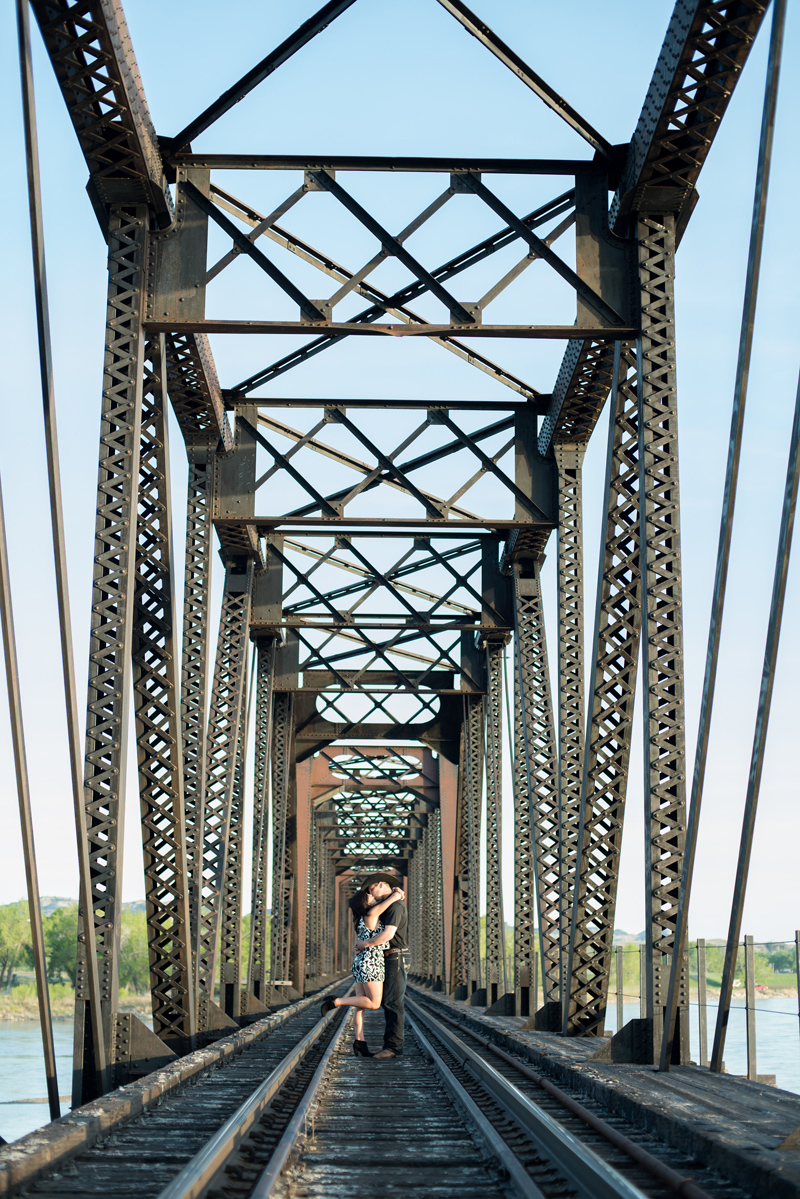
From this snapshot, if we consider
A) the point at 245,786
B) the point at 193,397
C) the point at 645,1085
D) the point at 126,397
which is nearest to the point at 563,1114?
the point at 645,1085

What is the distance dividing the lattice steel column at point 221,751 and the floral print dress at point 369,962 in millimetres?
5861

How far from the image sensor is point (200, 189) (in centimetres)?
1269

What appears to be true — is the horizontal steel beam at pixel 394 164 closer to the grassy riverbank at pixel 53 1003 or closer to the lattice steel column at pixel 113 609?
the lattice steel column at pixel 113 609

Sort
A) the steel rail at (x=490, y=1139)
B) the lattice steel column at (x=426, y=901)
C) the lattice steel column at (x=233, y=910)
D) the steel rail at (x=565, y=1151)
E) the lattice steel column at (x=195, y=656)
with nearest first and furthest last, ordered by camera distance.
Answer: the steel rail at (x=565, y=1151) < the steel rail at (x=490, y=1139) < the lattice steel column at (x=195, y=656) < the lattice steel column at (x=233, y=910) < the lattice steel column at (x=426, y=901)

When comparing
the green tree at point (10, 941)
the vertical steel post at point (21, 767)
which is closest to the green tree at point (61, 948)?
the green tree at point (10, 941)

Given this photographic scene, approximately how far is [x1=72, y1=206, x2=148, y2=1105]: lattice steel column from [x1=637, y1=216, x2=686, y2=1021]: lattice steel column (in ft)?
15.1

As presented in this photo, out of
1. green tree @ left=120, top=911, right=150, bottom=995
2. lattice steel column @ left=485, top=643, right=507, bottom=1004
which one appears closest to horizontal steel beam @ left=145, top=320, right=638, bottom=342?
lattice steel column @ left=485, top=643, right=507, bottom=1004

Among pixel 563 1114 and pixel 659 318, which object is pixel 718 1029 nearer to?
pixel 563 1114

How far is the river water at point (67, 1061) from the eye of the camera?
129 ft

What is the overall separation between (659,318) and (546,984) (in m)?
9.77

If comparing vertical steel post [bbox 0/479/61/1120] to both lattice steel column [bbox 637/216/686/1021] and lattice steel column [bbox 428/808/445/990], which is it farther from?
lattice steel column [bbox 428/808/445/990]

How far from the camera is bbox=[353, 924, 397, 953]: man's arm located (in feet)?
32.3

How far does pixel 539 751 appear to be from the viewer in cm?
1919

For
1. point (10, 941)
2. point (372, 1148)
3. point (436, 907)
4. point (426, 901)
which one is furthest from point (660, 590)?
point (10, 941)
